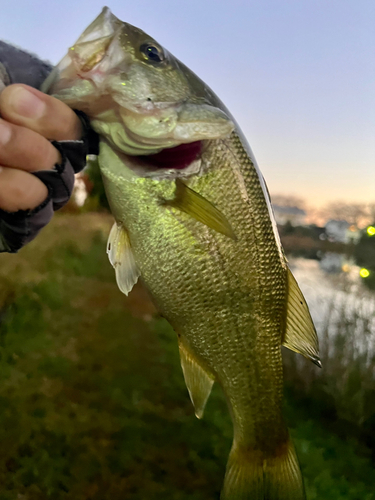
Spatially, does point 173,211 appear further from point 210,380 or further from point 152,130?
point 210,380

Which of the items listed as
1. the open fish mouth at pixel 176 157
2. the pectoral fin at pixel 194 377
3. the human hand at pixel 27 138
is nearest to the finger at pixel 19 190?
the human hand at pixel 27 138

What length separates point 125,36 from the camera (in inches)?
27.7

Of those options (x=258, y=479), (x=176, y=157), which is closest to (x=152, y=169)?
(x=176, y=157)

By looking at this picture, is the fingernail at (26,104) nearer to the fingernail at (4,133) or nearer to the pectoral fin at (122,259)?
the fingernail at (4,133)

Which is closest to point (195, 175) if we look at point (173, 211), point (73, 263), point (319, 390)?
point (173, 211)

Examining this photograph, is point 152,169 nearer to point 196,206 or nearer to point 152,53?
point 196,206

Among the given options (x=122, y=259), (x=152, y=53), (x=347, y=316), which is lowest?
(x=122, y=259)

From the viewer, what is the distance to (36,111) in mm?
603

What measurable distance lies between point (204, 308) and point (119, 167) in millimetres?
399

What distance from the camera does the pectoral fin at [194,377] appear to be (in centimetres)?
89

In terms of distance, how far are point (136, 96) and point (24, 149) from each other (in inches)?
9.8

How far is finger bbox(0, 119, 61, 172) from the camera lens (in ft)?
1.96

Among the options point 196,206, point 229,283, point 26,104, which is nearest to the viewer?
point 26,104

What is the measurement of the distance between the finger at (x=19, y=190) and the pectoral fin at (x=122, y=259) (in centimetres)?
19
